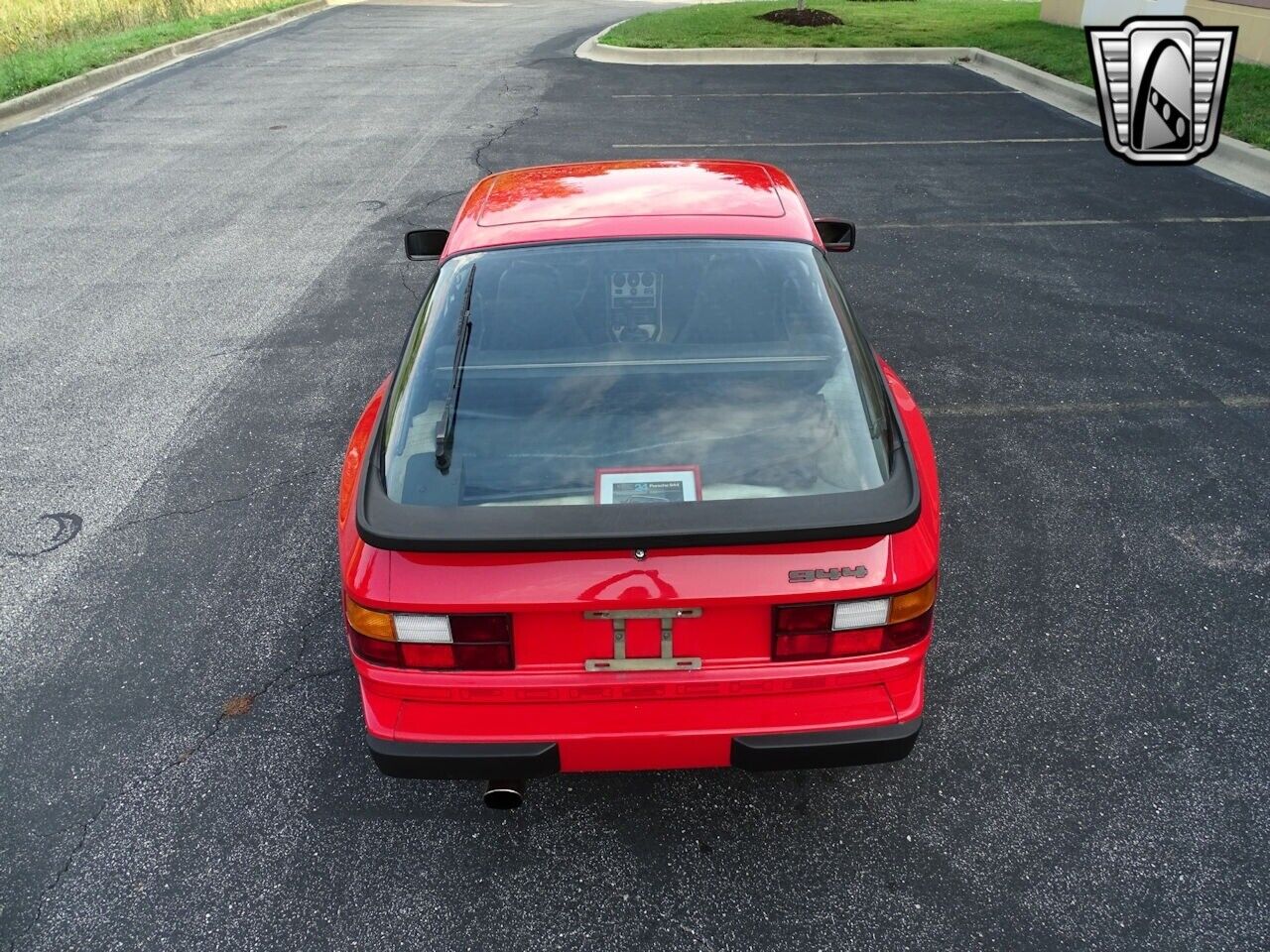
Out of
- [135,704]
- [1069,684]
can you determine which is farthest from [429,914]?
[1069,684]

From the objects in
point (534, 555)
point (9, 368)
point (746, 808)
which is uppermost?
point (534, 555)

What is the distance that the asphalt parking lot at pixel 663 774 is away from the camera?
2738mm

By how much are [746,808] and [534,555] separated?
1271 millimetres

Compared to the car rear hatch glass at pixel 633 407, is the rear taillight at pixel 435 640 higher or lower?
lower

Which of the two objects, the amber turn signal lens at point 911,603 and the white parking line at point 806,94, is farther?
the white parking line at point 806,94

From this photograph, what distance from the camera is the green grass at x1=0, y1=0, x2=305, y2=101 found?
14039 millimetres

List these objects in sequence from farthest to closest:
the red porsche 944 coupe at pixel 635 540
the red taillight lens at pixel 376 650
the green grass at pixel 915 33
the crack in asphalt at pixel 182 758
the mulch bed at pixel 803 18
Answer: the mulch bed at pixel 803 18 → the green grass at pixel 915 33 → the crack in asphalt at pixel 182 758 → the red taillight lens at pixel 376 650 → the red porsche 944 coupe at pixel 635 540

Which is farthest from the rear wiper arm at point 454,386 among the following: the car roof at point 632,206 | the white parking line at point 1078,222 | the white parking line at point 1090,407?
the white parking line at point 1078,222

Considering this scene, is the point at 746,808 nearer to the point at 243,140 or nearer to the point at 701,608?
the point at 701,608

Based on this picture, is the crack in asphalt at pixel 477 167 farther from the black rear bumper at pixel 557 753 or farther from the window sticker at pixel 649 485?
the black rear bumper at pixel 557 753

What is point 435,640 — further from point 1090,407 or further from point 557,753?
point 1090,407

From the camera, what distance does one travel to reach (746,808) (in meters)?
3.04

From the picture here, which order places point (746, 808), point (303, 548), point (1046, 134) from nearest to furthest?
point (746, 808) → point (303, 548) → point (1046, 134)

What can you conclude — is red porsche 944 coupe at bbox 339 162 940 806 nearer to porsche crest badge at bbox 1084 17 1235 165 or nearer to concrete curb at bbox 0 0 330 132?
porsche crest badge at bbox 1084 17 1235 165
